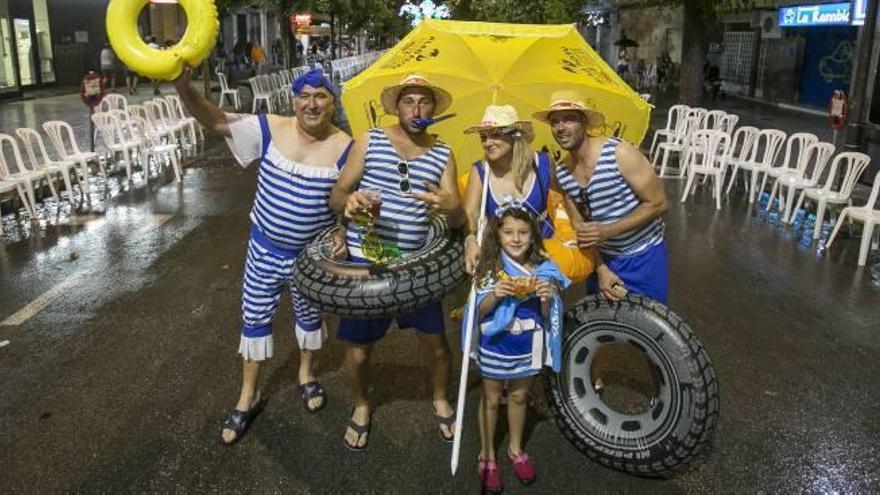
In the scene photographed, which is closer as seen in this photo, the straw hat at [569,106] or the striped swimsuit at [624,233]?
the straw hat at [569,106]

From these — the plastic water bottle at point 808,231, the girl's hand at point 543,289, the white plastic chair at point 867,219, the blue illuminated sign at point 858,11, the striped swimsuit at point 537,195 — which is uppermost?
the blue illuminated sign at point 858,11

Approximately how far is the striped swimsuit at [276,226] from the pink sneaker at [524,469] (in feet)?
4.52

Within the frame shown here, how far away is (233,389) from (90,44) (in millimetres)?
25174

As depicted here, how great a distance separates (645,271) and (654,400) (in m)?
0.68

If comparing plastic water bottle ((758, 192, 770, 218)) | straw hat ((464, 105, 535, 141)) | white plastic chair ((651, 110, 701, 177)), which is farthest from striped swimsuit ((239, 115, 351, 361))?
white plastic chair ((651, 110, 701, 177))

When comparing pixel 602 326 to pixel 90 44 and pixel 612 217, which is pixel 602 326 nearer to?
pixel 612 217

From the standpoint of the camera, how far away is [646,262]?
12.4ft

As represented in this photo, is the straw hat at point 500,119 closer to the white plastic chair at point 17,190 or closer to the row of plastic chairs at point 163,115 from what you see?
the white plastic chair at point 17,190

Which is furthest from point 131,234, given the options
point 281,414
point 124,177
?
point 281,414

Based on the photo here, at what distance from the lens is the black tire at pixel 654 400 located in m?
3.22

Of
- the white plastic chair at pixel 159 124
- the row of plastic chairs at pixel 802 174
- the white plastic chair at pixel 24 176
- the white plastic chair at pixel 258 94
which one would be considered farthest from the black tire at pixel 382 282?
the white plastic chair at pixel 258 94

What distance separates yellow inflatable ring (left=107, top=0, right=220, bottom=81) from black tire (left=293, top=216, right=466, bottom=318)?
1152mm

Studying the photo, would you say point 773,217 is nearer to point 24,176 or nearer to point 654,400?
point 654,400

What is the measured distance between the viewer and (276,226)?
364 cm
